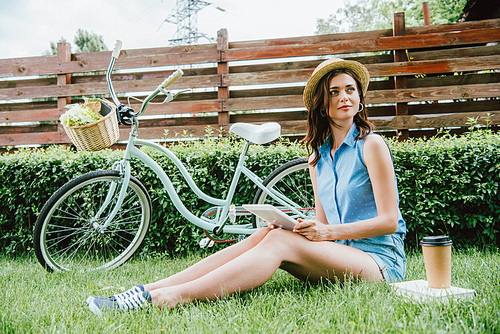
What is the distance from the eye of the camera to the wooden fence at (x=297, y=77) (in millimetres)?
5047

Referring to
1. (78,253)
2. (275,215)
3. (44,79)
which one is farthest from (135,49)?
(275,215)

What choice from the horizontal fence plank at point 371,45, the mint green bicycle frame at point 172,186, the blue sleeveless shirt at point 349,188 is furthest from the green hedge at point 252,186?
the horizontal fence plank at point 371,45

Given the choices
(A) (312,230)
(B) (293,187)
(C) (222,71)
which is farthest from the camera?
(C) (222,71)

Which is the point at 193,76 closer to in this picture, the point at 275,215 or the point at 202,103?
the point at 202,103

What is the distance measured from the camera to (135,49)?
18.5 ft

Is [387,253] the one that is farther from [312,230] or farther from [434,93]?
[434,93]

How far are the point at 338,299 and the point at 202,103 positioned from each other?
168 inches

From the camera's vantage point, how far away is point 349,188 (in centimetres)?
185

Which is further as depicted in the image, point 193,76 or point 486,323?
point 193,76

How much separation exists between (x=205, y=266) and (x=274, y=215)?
444 millimetres

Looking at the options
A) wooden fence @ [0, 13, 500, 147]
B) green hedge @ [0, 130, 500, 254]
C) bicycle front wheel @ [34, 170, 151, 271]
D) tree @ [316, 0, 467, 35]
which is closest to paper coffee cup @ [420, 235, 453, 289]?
green hedge @ [0, 130, 500, 254]

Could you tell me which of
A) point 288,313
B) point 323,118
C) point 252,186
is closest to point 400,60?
point 252,186

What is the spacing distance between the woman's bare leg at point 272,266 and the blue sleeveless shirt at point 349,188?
7.5 inches

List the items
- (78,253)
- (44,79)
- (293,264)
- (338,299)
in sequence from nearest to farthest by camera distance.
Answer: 1. (338,299)
2. (293,264)
3. (78,253)
4. (44,79)
